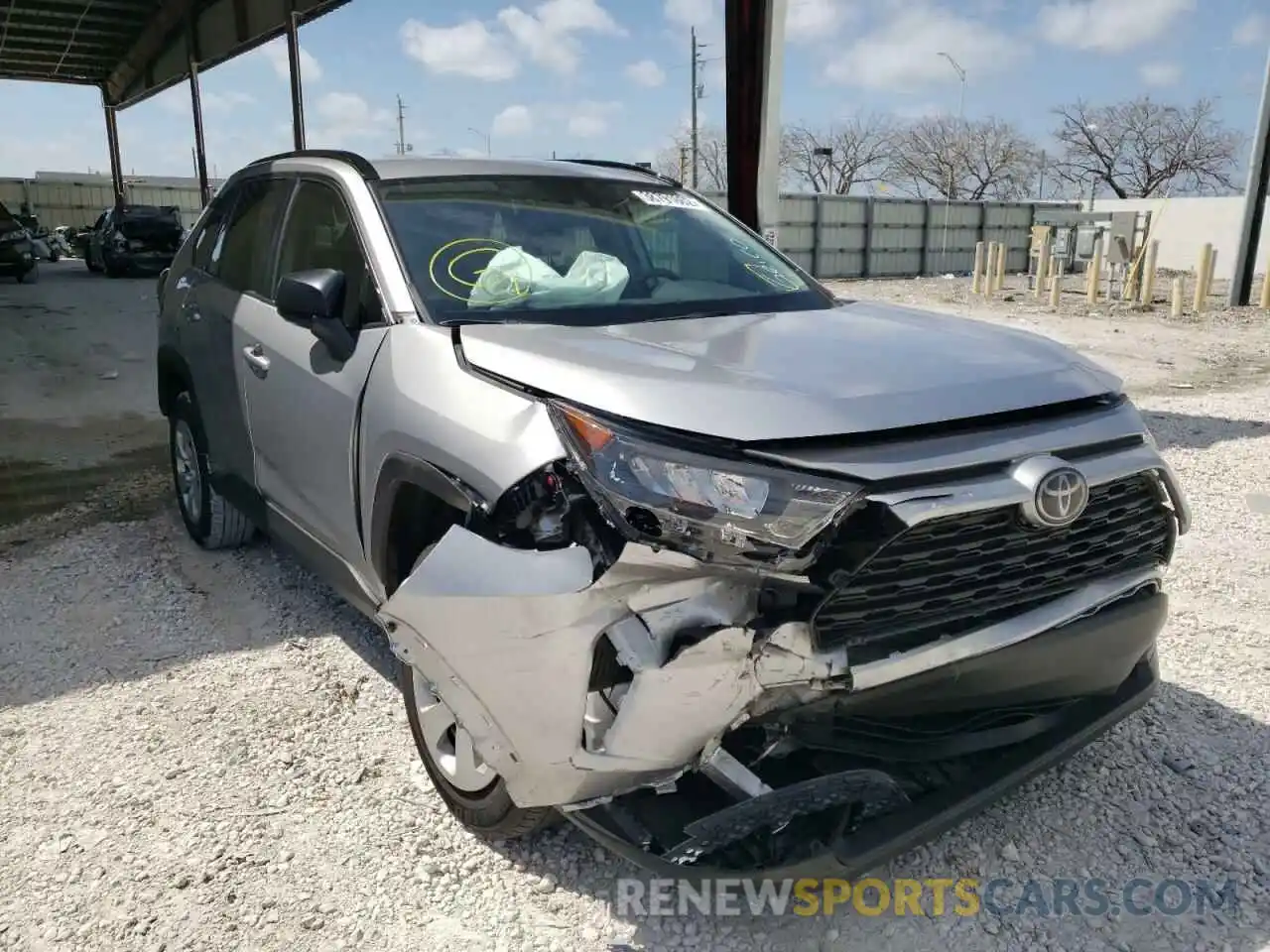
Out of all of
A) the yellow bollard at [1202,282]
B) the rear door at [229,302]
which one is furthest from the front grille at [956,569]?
the yellow bollard at [1202,282]

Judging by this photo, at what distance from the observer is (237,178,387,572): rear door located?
2.94 meters

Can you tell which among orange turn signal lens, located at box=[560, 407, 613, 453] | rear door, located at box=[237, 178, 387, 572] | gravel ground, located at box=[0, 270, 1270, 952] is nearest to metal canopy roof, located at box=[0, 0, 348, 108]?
rear door, located at box=[237, 178, 387, 572]

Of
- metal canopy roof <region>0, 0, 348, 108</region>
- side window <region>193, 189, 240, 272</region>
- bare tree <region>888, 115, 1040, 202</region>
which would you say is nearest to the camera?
side window <region>193, 189, 240, 272</region>

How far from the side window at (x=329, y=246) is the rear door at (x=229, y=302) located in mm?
166

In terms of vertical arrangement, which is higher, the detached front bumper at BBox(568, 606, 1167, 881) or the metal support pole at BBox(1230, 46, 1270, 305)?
the metal support pole at BBox(1230, 46, 1270, 305)

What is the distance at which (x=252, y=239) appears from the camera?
404 centimetres

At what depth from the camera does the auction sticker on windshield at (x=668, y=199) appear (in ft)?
12.6

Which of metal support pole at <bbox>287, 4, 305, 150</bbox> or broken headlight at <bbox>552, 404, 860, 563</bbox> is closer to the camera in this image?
broken headlight at <bbox>552, 404, 860, 563</bbox>

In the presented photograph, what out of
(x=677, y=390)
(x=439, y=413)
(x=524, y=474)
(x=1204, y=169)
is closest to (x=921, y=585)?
(x=677, y=390)

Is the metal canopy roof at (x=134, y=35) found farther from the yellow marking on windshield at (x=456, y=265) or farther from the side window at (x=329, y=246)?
the yellow marking on windshield at (x=456, y=265)

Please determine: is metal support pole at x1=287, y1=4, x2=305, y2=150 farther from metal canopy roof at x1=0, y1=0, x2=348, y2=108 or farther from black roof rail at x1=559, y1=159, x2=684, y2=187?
black roof rail at x1=559, y1=159, x2=684, y2=187

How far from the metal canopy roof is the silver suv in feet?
55.2

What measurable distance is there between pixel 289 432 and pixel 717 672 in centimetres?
195

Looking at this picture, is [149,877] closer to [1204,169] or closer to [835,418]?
[835,418]
